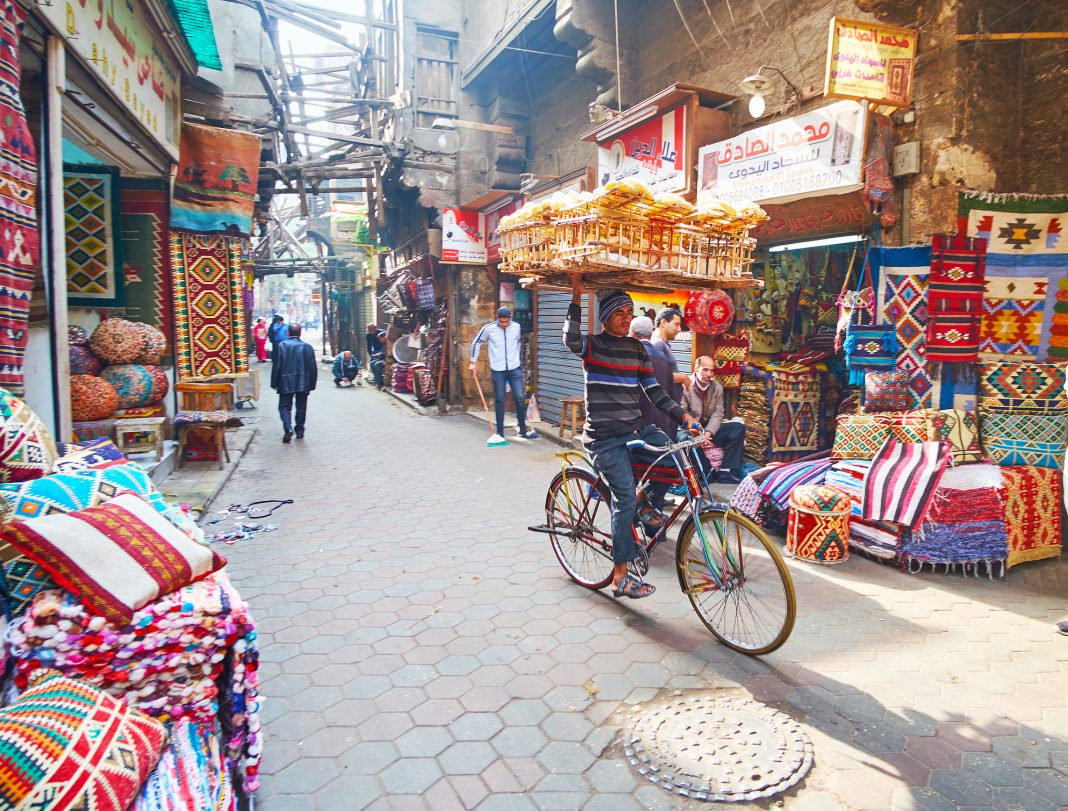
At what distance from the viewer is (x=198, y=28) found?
7.39m

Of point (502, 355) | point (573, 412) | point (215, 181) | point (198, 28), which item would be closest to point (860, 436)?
point (573, 412)

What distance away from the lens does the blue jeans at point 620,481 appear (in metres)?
3.96

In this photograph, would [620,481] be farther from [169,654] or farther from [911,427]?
[911,427]

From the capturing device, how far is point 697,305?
725cm

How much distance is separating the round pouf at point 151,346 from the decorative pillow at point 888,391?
295 inches

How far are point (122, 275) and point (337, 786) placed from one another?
274 inches

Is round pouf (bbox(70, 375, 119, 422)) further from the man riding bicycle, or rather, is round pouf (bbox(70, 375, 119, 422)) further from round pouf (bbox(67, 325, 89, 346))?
the man riding bicycle

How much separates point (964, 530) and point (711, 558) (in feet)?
7.71

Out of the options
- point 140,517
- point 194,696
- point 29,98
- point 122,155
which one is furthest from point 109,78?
point 194,696

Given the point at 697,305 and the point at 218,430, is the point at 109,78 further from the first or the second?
the point at 697,305

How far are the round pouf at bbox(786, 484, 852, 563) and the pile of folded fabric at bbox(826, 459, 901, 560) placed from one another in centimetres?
12

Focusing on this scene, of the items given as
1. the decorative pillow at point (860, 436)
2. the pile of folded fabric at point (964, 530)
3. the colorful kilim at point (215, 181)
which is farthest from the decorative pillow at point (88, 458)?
the colorful kilim at point (215, 181)

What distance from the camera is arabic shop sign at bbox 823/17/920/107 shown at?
195 inches

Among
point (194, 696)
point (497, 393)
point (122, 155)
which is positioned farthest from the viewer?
point (497, 393)
